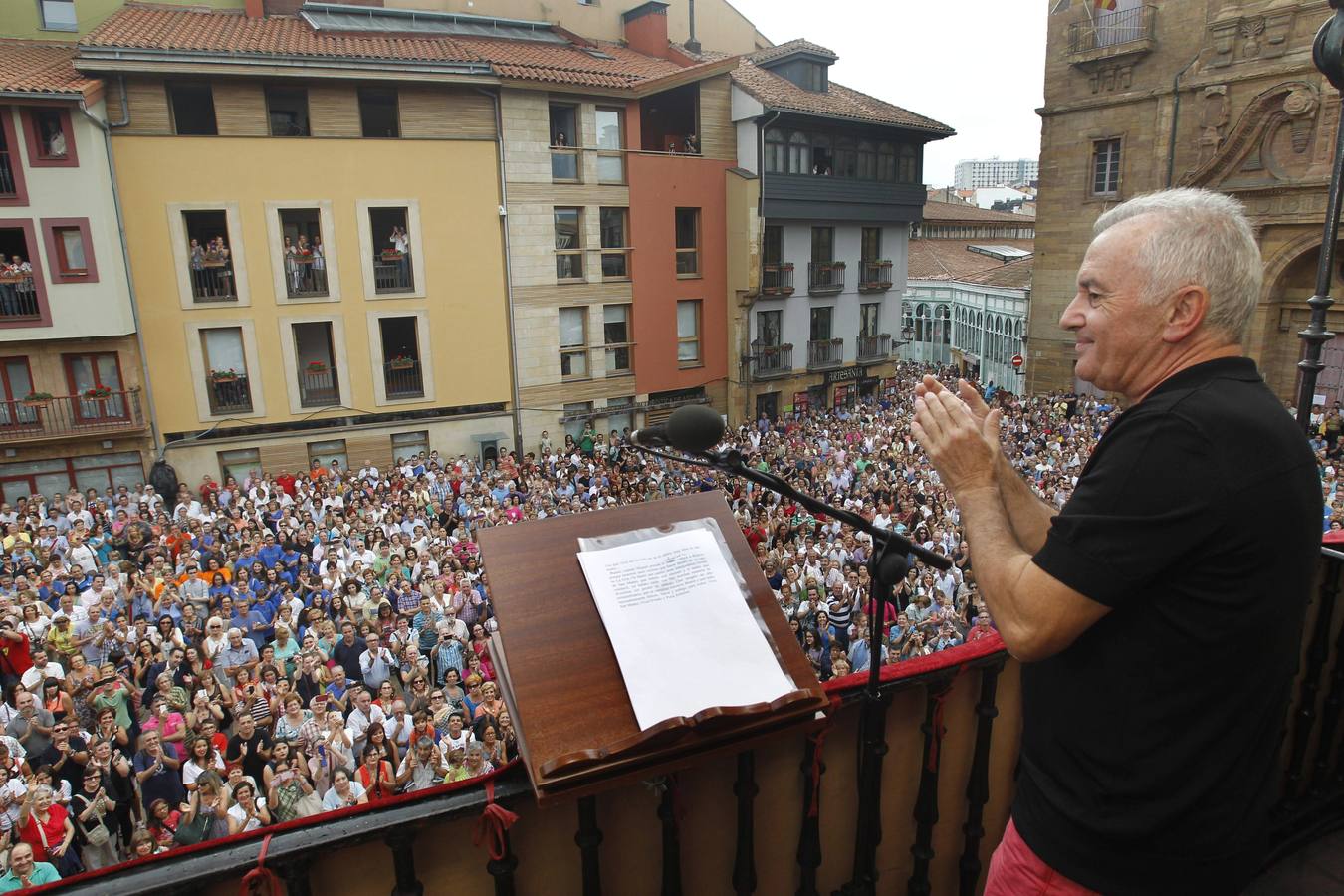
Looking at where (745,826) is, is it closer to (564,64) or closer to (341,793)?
(341,793)

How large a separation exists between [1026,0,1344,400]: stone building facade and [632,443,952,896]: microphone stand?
21.5 m

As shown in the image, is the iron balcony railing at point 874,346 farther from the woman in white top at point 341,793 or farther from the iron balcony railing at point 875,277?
the woman in white top at point 341,793

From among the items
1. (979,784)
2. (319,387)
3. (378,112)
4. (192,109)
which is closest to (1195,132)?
(378,112)

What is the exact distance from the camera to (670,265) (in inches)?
914

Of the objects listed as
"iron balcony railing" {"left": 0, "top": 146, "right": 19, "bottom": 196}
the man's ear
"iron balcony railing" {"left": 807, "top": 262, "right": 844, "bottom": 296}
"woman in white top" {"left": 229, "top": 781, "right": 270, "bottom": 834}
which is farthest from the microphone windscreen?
"iron balcony railing" {"left": 807, "top": 262, "right": 844, "bottom": 296}

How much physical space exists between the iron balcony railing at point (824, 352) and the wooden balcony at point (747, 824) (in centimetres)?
2399

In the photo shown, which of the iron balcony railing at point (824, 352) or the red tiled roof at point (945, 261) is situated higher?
the red tiled roof at point (945, 261)

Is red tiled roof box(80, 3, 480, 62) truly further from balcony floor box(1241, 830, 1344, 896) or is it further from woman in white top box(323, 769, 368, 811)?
balcony floor box(1241, 830, 1344, 896)

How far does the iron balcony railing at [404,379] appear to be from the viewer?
20219 millimetres

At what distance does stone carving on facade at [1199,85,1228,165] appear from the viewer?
886 inches

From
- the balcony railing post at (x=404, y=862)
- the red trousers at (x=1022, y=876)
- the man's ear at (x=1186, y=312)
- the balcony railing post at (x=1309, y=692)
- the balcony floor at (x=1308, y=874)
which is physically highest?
the man's ear at (x=1186, y=312)

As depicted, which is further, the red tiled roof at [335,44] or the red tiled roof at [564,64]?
the red tiled roof at [564,64]

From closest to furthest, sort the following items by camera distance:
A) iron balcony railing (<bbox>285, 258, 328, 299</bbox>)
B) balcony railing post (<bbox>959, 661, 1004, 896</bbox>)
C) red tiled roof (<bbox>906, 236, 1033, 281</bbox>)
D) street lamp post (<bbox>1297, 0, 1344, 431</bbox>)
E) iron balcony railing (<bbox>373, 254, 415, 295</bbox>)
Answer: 1. balcony railing post (<bbox>959, 661, 1004, 896</bbox>)
2. street lamp post (<bbox>1297, 0, 1344, 431</bbox>)
3. iron balcony railing (<bbox>285, 258, 328, 299</bbox>)
4. iron balcony railing (<bbox>373, 254, 415, 295</bbox>)
5. red tiled roof (<bbox>906, 236, 1033, 281</bbox>)

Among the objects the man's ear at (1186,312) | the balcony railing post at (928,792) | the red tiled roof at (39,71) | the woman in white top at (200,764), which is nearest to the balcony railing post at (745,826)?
the balcony railing post at (928,792)
